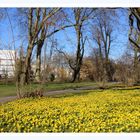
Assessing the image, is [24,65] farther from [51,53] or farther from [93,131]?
[93,131]

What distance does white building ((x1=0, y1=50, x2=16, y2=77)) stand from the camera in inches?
510

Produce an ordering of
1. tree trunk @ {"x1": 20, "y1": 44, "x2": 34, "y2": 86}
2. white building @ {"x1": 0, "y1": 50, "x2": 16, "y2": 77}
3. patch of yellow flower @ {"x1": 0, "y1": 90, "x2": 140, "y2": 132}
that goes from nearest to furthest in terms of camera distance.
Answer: patch of yellow flower @ {"x1": 0, "y1": 90, "x2": 140, "y2": 132} → white building @ {"x1": 0, "y1": 50, "x2": 16, "y2": 77} → tree trunk @ {"x1": 20, "y1": 44, "x2": 34, "y2": 86}

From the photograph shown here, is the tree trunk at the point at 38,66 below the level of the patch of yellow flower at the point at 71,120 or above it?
above

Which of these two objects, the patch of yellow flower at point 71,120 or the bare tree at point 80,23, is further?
the bare tree at point 80,23

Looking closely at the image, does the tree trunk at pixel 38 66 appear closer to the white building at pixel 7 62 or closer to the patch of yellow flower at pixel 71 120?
the white building at pixel 7 62

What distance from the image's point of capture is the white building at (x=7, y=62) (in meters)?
12.9

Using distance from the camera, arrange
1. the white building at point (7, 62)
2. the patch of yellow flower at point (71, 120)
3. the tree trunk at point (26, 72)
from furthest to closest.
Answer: the tree trunk at point (26, 72), the white building at point (7, 62), the patch of yellow flower at point (71, 120)

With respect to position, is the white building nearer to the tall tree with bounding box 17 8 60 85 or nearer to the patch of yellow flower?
the tall tree with bounding box 17 8 60 85

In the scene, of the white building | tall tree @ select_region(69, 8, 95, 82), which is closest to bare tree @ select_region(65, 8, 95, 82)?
tall tree @ select_region(69, 8, 95, 82)

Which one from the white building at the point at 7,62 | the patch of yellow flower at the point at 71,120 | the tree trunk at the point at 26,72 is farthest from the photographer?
the tree trunk at the point at 26,72

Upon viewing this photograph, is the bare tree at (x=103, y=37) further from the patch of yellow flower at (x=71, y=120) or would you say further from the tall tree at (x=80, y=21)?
the patch of yellow flower at (x=71, y=120)

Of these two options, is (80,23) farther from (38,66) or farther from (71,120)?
(71,120)

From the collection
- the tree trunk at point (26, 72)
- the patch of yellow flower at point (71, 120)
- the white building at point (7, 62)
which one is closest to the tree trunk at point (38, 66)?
the tree trunk at point (26, 72)
